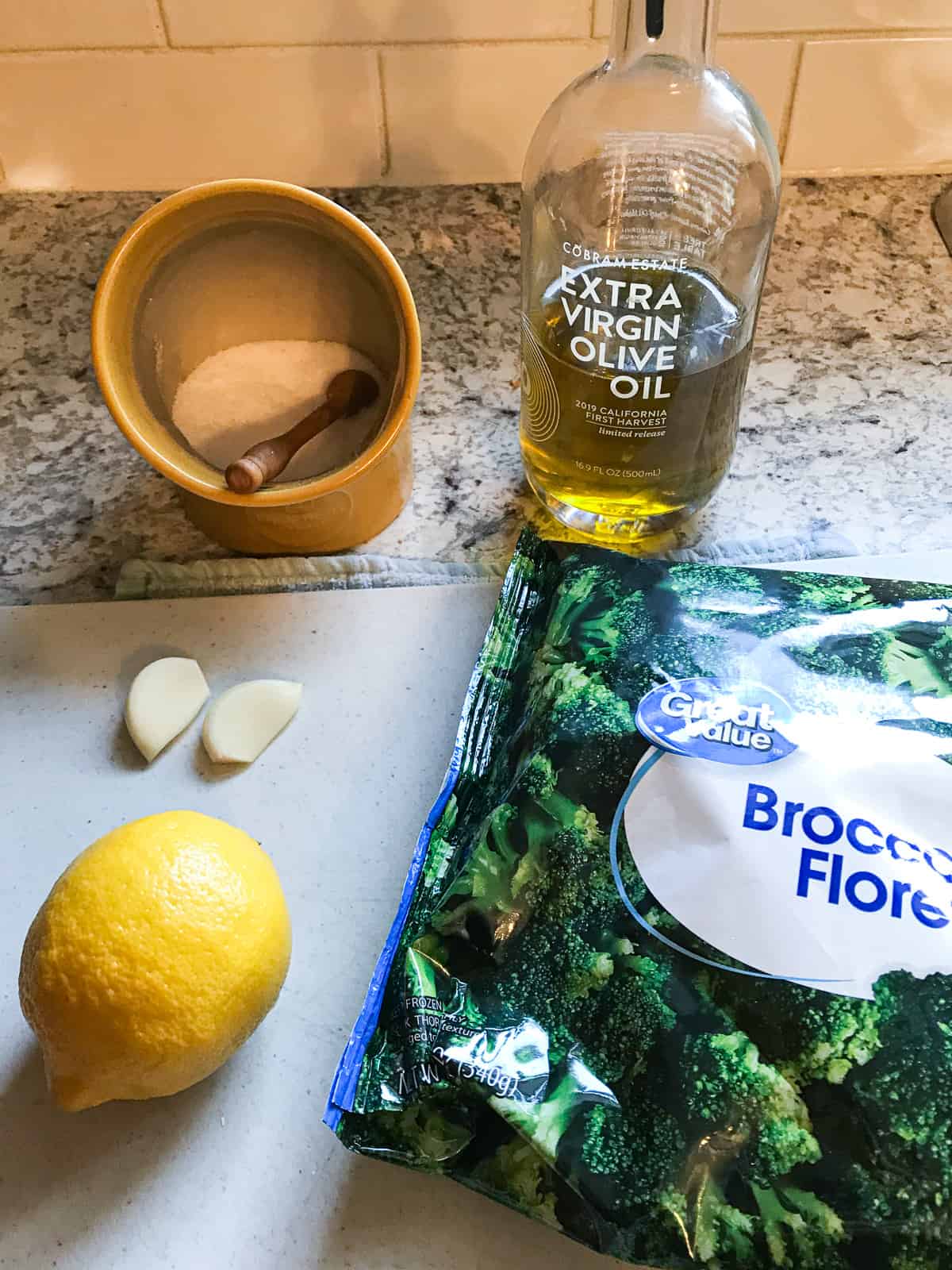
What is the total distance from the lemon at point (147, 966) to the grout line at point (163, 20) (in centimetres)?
61

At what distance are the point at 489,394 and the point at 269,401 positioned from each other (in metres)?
0.17

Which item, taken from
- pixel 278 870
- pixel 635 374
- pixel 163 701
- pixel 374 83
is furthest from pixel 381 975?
pixel 374 83

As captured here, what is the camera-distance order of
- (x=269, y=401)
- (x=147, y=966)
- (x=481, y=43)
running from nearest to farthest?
(x=147, y=966), (x=269, y=401), (x=481, y=43)

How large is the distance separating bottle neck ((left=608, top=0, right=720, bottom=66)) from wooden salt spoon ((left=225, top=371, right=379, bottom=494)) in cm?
23

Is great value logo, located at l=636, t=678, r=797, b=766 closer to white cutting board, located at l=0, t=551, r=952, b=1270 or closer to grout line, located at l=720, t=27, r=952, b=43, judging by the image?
white cutting board, located at l=0, t=551, r=952, b=1270

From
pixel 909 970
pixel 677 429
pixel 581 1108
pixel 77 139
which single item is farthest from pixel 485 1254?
pixel 77 139


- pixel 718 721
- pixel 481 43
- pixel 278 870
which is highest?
pixel 481 43

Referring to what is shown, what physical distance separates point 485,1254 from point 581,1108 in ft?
0.27

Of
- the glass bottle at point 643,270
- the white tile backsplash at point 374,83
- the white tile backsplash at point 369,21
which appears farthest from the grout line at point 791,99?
the glass bottle at point 643,270

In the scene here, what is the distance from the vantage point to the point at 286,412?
689mm

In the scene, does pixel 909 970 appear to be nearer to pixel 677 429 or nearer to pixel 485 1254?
pixel 485 1254

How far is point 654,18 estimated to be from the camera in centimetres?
56

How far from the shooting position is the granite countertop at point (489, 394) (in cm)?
70

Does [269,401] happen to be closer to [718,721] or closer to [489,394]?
[489,394]
